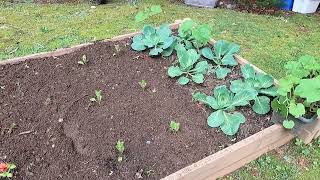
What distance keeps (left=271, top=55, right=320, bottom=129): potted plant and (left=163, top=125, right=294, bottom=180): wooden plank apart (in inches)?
6.0

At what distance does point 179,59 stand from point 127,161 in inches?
45.3

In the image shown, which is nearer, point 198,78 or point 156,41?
point 198,78

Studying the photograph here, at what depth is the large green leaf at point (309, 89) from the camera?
2361mm

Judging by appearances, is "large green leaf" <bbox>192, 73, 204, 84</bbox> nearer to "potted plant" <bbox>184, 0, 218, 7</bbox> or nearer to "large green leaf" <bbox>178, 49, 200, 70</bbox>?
"large green leaf" <bbox>178, 49, 200, 70</bbox>

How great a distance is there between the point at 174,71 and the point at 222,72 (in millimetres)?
420

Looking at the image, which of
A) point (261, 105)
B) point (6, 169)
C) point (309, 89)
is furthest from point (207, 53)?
point (6, 169)

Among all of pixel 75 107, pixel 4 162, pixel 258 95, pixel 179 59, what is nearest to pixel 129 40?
pixel 179 59

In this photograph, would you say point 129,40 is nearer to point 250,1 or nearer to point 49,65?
point 49,65

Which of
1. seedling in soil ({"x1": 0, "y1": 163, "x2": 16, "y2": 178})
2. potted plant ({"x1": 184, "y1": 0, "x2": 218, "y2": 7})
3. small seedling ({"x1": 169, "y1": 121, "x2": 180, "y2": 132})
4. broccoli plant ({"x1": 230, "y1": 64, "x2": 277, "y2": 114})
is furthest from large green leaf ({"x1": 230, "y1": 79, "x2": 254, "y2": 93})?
potted plant ({"x1": 184, "y1": 0, "x2": 218, "y2": 7})

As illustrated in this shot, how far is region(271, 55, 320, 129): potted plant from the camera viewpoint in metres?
2.41

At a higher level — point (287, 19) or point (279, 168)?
point (287, 19)

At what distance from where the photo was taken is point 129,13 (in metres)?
4.87

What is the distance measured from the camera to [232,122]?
8.70 ft

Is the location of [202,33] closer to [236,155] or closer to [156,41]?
[156,41]
